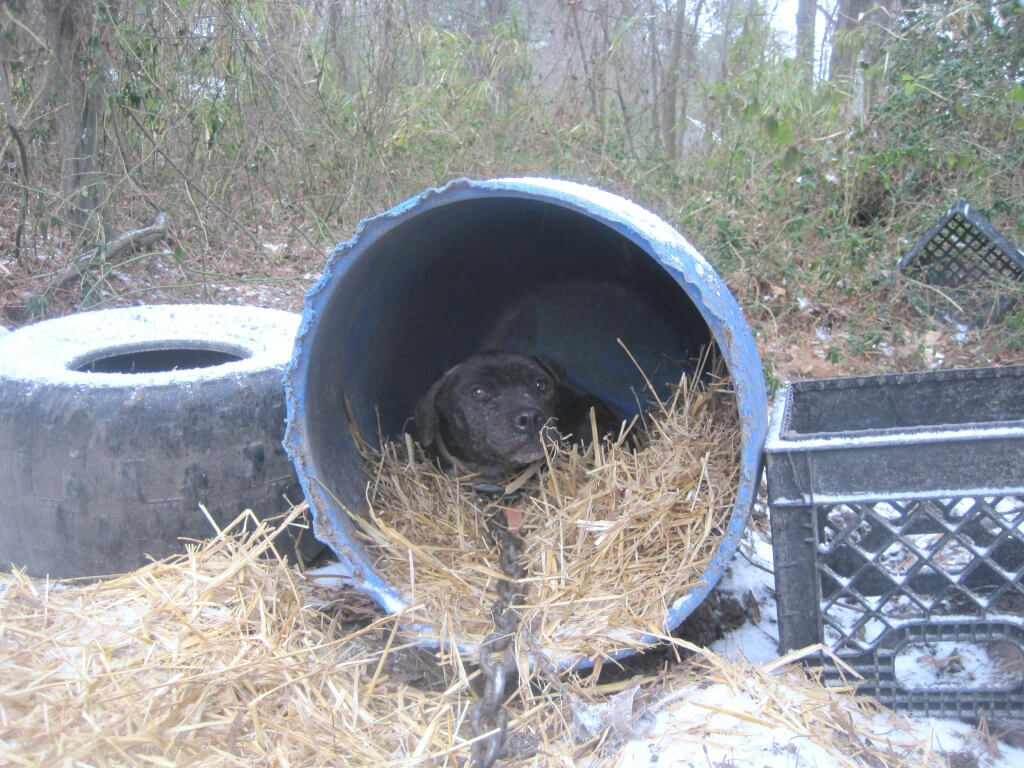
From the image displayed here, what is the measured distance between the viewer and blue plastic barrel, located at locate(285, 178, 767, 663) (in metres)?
2.19

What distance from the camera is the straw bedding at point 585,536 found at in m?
2.27

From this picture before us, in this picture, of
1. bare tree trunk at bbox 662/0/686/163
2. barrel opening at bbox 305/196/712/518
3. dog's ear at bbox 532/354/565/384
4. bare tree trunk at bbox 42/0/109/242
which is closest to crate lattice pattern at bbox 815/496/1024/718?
barrel opening at bbox 305/196/712/518

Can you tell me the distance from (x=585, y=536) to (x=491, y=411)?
0.85 m

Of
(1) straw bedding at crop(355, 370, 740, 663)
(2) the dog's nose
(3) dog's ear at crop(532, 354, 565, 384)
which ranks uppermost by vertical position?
(3) dog's ear at crop(532, 354, 565, 384)

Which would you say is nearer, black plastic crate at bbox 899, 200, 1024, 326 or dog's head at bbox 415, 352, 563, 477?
dog's head at bbox 415, 352, 563, 477

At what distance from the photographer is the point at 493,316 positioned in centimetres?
386

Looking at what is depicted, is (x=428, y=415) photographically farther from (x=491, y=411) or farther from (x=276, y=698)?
(x=276, y=698)

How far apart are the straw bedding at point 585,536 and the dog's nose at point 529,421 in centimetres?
16

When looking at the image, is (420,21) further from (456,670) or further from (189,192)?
(456,670)

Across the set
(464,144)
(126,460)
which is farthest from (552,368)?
(464,144)

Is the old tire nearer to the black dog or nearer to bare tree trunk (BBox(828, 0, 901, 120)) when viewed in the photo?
the black dog

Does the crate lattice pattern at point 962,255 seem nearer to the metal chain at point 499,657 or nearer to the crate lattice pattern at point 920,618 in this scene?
the crate lattice pattern at point 920,618

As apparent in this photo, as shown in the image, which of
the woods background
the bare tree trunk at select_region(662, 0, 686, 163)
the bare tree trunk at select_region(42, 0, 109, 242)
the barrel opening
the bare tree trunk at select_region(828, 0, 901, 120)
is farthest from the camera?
the bare tree trunk at select_region(662, 0, 686, 163)

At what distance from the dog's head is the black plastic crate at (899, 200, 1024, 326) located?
2791mm
